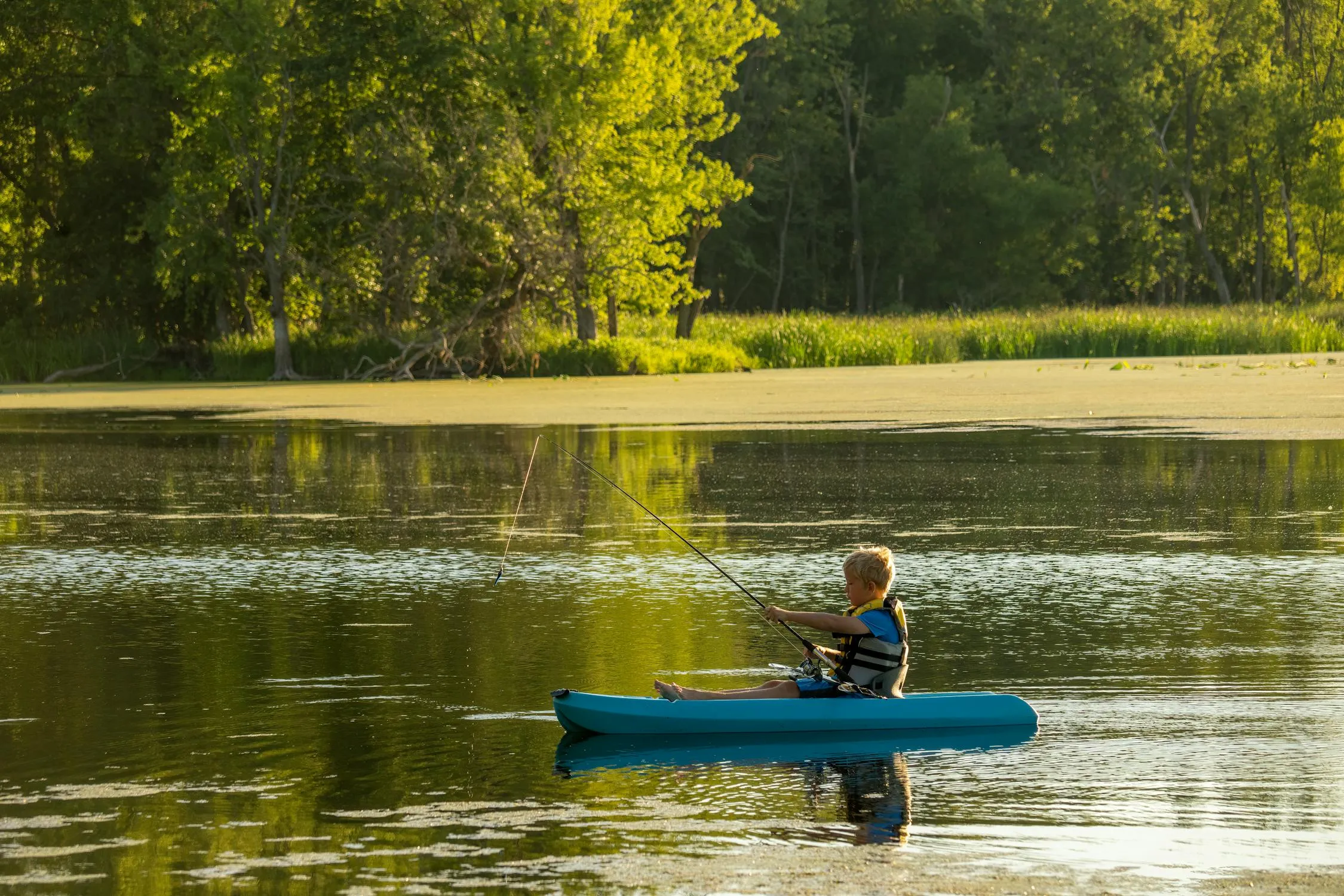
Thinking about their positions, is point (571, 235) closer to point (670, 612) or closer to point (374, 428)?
point (374, 428)

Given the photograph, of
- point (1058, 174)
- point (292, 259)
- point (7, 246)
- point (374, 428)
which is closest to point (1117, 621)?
point (374, 428)

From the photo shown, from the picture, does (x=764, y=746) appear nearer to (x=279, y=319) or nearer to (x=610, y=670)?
(x=610, y=670)

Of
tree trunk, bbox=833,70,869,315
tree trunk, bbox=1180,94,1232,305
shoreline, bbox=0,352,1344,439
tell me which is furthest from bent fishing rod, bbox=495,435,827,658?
tree trunk, bbox=1180,94,1232,305

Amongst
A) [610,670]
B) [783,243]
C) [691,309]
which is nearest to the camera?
[610,670]

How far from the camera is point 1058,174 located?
91000mm

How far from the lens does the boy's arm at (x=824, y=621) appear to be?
873cm

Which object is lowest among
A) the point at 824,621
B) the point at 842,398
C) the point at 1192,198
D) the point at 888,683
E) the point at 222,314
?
the point at 888,683

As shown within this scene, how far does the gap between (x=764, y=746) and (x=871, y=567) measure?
3.14 feet

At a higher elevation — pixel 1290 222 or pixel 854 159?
pixel 854 159

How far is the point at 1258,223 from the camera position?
90312 millimetres

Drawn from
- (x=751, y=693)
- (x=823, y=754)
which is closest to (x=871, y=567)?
(x=751, y=693)

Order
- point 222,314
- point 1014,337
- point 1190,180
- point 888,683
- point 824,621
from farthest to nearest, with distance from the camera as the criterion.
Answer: point 1190,180, point 1014,337, point 222,314, point 888,683, point 824,621

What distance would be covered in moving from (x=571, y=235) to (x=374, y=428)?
18656mm

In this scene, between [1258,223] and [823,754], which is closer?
[823,754]
